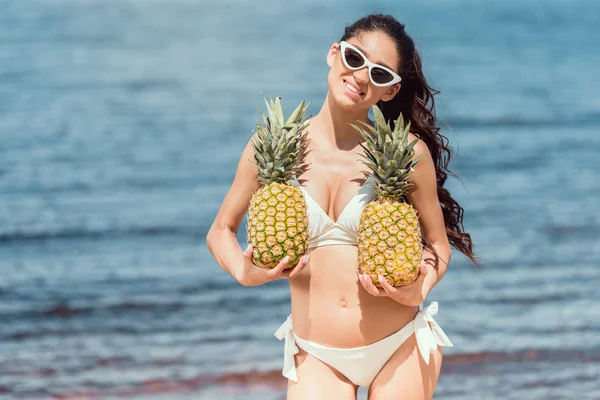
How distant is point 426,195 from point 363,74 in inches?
26.9

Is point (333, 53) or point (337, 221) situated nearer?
point (337, 221)

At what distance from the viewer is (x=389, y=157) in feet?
14.8

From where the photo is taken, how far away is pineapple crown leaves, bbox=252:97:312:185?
4512 millimetres

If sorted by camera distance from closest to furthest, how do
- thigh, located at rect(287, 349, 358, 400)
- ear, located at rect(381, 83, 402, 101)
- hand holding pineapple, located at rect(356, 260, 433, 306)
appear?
hand holding pineapple, located at rect(356, 260, 433, 306), thigh, located at rect(287, 349, 358, 400), ear, located at rect(381, 83, 402, 101)

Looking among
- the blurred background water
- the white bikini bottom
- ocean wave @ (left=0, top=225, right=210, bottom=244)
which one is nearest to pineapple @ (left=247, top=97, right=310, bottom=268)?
the white bikini bottom

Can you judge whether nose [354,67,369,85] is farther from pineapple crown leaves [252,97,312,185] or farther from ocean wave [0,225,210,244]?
ocean wave [0,225,210,244]

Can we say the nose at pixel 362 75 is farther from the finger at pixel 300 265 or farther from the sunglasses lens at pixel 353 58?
the finger at pixel 300 265

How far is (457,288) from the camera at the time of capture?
11.8 m

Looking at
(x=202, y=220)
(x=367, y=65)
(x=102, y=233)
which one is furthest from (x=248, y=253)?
(x=202, y=220)

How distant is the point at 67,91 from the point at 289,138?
22.9m

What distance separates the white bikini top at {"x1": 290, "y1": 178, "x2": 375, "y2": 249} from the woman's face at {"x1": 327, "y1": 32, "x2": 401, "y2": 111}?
0.40m

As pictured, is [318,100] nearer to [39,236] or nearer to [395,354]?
[39,236]

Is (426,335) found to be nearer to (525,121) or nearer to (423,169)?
(423,169)

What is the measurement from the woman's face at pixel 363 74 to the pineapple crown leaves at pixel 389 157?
162 mm
